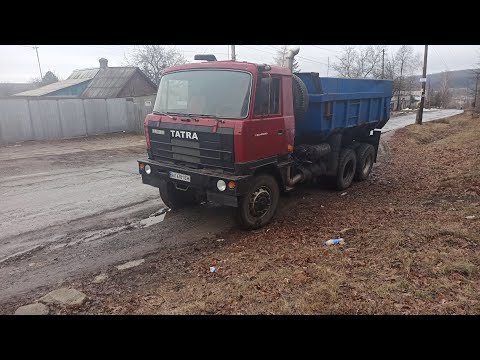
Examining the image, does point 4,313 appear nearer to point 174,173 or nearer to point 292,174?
point 174,173

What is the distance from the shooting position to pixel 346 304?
3.49 meters

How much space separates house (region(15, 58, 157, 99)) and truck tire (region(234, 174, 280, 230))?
2556cm

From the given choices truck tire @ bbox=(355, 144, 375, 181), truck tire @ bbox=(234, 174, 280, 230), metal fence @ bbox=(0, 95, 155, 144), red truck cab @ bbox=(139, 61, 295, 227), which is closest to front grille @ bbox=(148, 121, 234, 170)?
red truck cab @ bbox=(139, 61, 295, 227)

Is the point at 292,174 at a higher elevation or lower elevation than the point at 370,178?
higher

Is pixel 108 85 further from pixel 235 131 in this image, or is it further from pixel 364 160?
pixel 235 131

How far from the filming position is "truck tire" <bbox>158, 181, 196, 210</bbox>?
656 centimetres

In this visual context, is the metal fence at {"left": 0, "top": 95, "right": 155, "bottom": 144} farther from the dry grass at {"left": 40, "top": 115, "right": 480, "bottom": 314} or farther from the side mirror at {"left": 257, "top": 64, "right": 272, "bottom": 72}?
the side mirror at {"left": 257, "top": 64, "right": 272, "bottom": 72}

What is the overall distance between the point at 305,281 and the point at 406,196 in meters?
4.65

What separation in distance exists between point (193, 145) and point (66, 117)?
51.7 ft

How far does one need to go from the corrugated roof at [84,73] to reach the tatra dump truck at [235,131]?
98.1 feet

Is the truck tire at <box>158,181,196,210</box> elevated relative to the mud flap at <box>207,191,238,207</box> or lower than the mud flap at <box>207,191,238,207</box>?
lower

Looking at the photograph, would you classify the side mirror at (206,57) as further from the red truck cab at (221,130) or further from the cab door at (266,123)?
the cab door at (266,123)

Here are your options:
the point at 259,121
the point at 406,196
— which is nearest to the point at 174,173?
the point at 259,121

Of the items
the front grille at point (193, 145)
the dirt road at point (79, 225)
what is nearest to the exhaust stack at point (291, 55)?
the front grille at point (193, 145)
